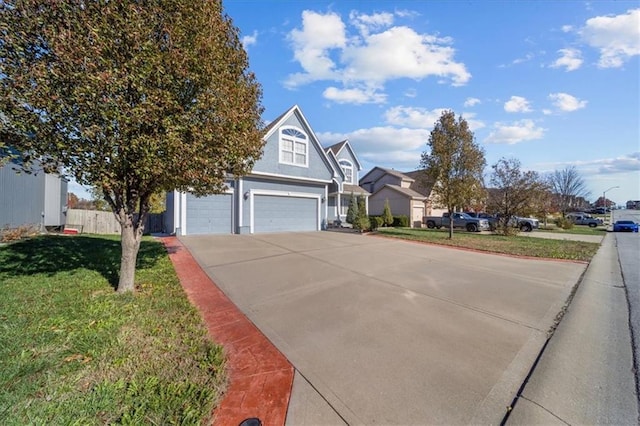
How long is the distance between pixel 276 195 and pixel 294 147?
319 centimetres

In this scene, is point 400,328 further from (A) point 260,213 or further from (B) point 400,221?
(B) point 400,221

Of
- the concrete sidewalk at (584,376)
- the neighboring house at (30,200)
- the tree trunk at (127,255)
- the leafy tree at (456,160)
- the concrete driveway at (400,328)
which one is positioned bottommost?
the concrete sidewalk at (584,376)

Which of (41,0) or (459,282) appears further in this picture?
(459,282)

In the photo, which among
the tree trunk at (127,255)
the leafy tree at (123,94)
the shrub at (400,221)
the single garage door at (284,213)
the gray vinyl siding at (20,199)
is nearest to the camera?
the leafy tree at (123,94)

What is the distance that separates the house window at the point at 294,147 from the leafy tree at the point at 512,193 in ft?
43.2

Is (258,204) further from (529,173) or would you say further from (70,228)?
(529,173)

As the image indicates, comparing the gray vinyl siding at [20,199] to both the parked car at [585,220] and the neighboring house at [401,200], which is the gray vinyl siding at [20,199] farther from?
the parked car at [585,220]

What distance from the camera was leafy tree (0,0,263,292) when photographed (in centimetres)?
354

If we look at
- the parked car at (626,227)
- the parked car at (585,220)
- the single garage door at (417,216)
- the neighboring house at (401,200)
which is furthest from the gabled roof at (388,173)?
the parked car at (585,220)

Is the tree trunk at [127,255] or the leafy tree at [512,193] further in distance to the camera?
the leafy tree at [512,193]

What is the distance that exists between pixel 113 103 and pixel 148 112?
1.36ft

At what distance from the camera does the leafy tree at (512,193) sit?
1753cm

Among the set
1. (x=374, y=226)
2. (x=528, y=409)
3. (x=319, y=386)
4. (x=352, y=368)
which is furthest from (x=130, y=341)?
(x=374, y=226)

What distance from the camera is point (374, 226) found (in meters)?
18.0
